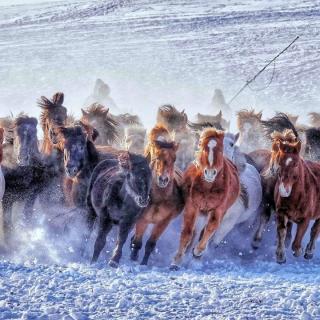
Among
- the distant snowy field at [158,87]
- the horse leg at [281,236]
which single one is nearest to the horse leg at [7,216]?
the distant snowy field at [158,87]

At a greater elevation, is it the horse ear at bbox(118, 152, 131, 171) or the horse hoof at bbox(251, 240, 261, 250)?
the horse ear at bbox(118, 152, 131, 171)

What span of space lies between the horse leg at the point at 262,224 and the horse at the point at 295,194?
1.95ft

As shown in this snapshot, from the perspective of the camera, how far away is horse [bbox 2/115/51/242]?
8.60m

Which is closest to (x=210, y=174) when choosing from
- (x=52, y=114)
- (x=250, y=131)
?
(x=52, y=114)

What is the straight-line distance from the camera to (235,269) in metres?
7.55

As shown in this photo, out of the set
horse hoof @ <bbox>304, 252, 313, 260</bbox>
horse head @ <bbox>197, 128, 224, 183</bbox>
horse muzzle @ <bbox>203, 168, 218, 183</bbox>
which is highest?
horse head @ <bbox>197, 128, 224, 183</bbox>

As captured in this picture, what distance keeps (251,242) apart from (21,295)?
11.6 feet

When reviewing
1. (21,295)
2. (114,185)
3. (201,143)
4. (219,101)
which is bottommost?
(21,295)

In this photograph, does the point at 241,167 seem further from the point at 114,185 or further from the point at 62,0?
the point at 62,0

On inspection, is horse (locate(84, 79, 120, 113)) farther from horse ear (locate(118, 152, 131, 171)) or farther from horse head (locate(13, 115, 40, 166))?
horse ear (locate(118, 152, 131, 171))

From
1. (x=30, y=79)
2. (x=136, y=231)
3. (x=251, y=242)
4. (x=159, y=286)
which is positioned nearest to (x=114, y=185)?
(x=136, y=231)

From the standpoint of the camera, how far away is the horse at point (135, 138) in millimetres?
9547

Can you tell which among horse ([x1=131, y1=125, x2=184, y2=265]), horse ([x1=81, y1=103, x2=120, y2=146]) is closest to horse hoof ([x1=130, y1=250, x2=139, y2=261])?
horse ([x1=131, y1=125, x2=184, y2=265])

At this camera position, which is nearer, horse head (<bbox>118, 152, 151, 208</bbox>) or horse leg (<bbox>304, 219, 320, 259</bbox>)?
horse head (<bbox>118, 152, 151, 208</bbox>)
